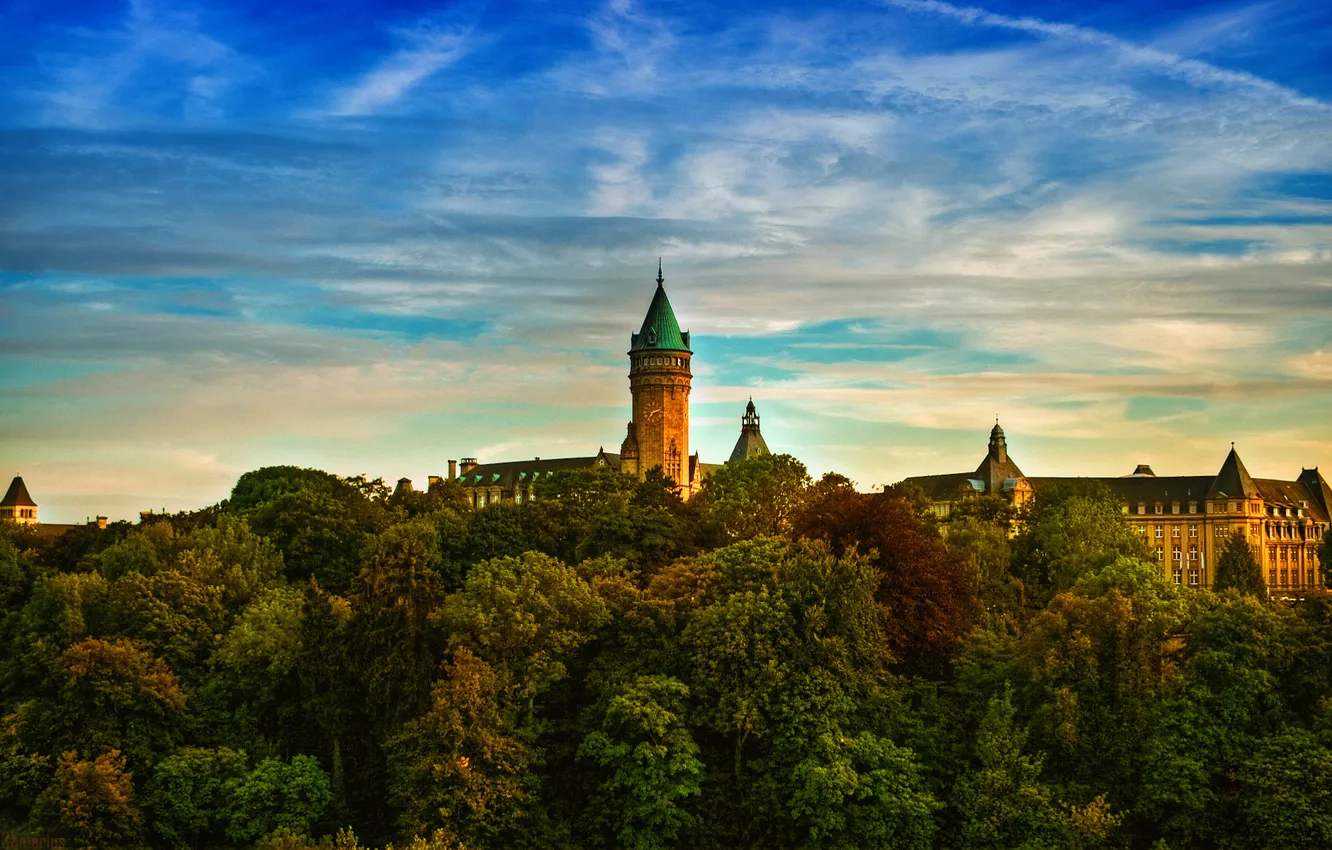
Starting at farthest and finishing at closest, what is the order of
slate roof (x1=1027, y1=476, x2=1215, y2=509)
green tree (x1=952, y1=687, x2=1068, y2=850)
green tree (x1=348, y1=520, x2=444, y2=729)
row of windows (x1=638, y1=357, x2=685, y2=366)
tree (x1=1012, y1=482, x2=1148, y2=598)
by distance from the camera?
row of windows (x1=638, y1=357, x2=685, y2=366), slate roof (x1=1027, y1=476, x2=1215, y2=509), tree (x1=1012, y1=482, x2=1148, y2=598), green tree (x1=348, y1=520, x2=444, y2=729), green tree (x1=952, y1=687, x2=1068, y2=850)

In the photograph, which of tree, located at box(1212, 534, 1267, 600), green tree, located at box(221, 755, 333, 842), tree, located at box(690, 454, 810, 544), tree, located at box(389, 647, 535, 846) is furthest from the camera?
tree, located at box(1212, 534, 1267, 600)

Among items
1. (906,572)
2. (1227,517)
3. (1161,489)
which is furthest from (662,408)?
(906,572)

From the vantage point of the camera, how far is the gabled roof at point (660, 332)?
13125 centimetres

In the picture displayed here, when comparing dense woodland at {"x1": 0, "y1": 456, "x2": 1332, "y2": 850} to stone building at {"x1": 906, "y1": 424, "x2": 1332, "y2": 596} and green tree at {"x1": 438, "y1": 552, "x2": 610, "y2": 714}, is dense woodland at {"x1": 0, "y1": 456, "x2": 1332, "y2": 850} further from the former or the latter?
stone building at {"x1": 906, "y1": 424, "x2": 1332, "y2": 596}

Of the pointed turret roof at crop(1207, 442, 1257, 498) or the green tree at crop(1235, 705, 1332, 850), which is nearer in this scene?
the green tree at crop(1235, 705, 1332, 850)

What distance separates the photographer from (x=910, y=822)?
41594 millimetres

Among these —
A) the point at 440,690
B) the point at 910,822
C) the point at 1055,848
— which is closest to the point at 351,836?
the point at 440,690

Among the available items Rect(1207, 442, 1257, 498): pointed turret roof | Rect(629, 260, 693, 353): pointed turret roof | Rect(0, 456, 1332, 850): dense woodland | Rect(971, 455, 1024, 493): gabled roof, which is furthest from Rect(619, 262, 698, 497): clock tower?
Rect(0, 456, 1332, 850): dense woodland

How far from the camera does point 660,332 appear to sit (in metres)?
131

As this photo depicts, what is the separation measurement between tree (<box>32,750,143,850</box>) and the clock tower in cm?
8601

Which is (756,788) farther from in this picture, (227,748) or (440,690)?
(227,748)

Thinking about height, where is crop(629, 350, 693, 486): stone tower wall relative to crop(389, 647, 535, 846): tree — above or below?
above

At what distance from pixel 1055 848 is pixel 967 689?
267 inches

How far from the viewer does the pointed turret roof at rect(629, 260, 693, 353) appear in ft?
431
